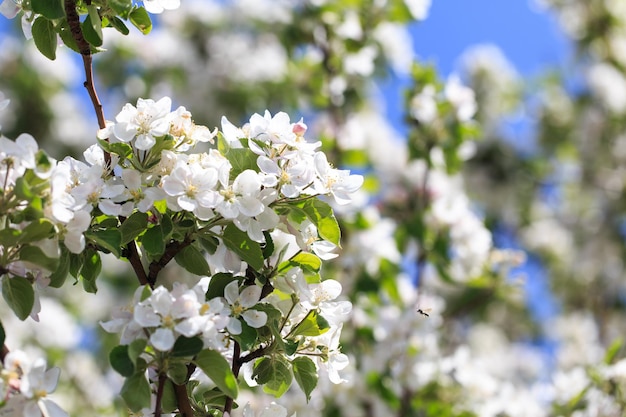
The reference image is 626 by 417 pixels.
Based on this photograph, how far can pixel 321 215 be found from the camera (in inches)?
48.8

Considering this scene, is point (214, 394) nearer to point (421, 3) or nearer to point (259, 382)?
point (259, 382)

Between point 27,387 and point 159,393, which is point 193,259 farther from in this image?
point 27,387

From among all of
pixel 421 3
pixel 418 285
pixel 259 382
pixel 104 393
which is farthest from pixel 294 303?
pixel 104 393

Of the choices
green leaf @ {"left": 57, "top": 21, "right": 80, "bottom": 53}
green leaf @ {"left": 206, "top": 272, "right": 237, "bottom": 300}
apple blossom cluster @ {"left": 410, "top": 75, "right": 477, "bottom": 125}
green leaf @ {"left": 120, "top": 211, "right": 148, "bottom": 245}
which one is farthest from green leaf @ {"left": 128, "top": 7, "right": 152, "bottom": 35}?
apple blossom cluster @ {"left": 410, "top": 75, "right": 477, "bottom": 125}

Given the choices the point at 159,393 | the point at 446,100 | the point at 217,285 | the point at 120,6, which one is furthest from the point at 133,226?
Answer: the point at 446,100

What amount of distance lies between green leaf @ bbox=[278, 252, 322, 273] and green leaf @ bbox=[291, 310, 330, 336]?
0.22ft

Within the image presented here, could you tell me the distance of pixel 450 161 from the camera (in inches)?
118

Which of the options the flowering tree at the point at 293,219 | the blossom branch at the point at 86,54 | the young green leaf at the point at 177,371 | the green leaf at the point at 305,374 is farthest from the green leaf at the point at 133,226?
the green leaf at the point at 305,374

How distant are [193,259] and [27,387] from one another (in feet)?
1.14

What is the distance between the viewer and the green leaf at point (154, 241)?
1.16 meters

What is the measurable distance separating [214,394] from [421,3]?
8.02 ft

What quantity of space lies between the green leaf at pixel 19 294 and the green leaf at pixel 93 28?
16.3 inches

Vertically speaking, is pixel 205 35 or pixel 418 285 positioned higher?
pixel 205 35

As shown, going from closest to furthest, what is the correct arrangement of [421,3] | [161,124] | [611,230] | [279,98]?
[161,124]
[421,3]
[279,98]
[611,230]
